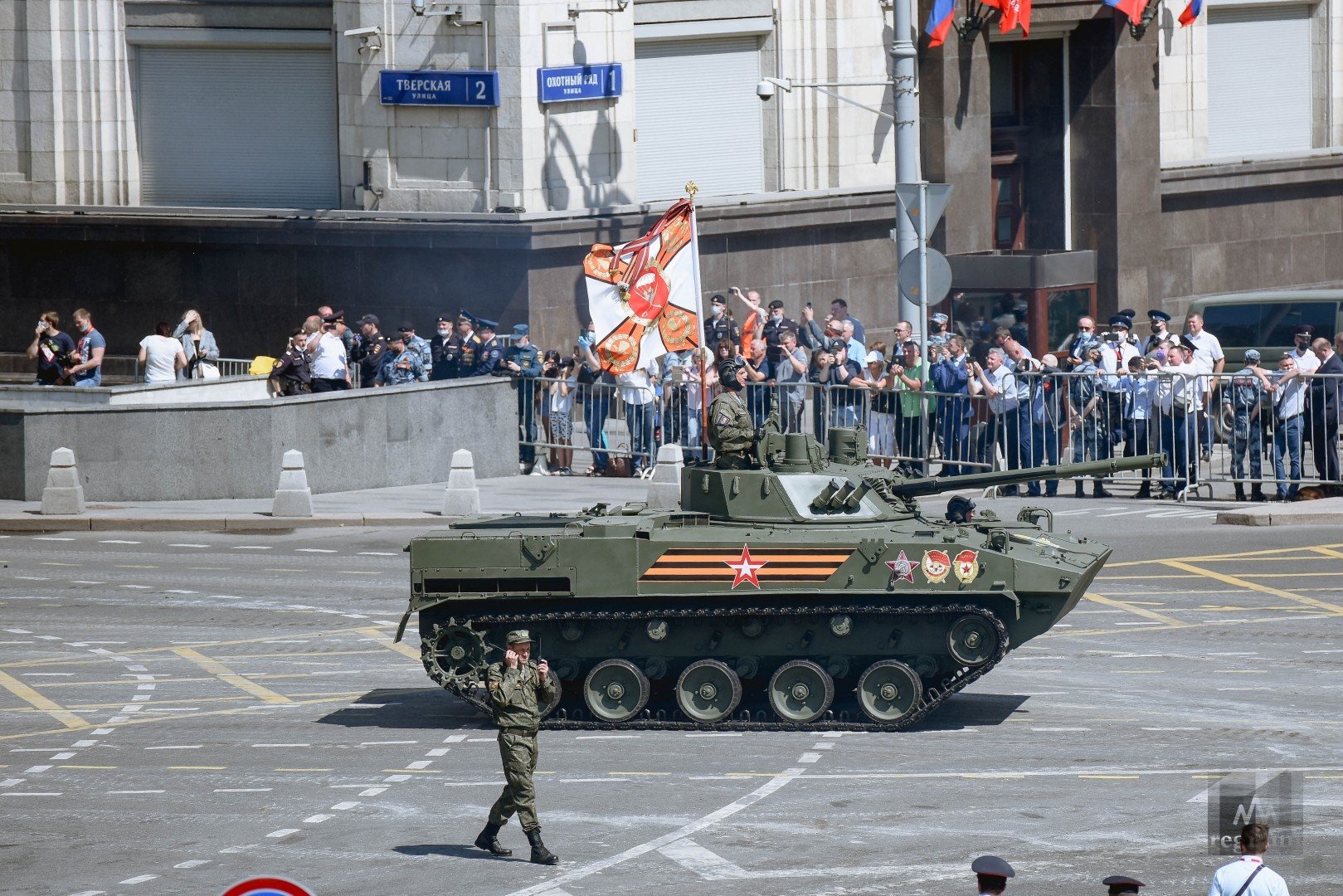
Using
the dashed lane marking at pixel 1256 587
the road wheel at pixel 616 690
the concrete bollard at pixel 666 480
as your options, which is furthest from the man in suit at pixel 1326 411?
the road wheel at pixel 616 690

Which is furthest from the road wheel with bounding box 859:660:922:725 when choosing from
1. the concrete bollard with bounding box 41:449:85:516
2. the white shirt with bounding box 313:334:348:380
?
the white shirt with bounding box 313:334:348:380

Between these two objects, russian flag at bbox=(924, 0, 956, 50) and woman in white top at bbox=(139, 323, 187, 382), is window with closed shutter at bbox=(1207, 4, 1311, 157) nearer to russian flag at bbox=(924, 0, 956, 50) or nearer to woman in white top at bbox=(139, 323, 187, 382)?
russian flag at bbox=(924, 0, 956, 50)

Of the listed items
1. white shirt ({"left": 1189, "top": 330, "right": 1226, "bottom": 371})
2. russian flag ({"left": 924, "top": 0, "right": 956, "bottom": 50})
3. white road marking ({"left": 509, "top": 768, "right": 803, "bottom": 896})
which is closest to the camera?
white road marking ({"left": 509, "top": 768, "right": 803, "bottom": 896})

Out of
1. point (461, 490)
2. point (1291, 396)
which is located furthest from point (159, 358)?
point (1291, 396)

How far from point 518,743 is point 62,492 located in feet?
43.3

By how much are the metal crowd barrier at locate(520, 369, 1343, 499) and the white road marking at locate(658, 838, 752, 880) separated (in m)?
11.7

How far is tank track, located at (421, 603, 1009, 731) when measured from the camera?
1652 centimetres

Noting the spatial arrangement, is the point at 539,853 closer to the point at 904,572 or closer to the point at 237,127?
the point at 904,572

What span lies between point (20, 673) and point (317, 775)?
14.5 ft

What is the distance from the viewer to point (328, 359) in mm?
28047

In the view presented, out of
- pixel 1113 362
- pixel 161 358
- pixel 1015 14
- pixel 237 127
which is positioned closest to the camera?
pixel 1113 362

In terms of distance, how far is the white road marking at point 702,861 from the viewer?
511 inches

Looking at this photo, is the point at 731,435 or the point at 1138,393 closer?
the point at 731,435

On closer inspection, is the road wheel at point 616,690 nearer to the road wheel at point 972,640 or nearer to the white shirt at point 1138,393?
the road wheel at point 972,640
